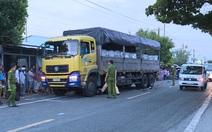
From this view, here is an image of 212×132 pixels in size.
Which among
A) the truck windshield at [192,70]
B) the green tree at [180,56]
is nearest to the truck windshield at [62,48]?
the truck windshield at [192,70]

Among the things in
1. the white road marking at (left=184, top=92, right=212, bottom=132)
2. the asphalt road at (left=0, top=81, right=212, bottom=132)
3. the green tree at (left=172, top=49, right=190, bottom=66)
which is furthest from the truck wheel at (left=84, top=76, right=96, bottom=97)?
the green tree at (left=172, top=49, right=190, bottom=66)

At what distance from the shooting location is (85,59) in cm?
1478

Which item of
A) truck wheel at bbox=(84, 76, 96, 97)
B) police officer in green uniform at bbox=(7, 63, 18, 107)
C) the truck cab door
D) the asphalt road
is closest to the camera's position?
the asphalt road

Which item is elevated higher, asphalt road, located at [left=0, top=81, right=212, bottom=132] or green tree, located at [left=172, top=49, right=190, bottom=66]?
green tree, located at [left=172, top=49, right=190, bottom=66]

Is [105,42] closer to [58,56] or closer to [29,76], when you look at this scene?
[58,56]

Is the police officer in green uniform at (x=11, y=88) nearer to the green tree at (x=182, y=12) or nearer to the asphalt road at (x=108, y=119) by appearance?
the asphalt road at (x=108, y=119)

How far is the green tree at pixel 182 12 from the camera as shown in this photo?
16016mm

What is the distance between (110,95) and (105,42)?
3.21m

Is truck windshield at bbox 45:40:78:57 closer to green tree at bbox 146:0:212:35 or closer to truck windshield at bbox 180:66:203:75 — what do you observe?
green tree at bbox 146:0:212:35

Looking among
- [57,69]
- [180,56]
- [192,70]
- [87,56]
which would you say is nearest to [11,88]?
[57,69]

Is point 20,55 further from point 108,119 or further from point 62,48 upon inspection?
point 108,119

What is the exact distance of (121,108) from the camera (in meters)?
11.3

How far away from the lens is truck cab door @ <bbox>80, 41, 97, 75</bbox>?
48.0 feet

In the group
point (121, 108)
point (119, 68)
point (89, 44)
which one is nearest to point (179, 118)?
point (121, 108)
